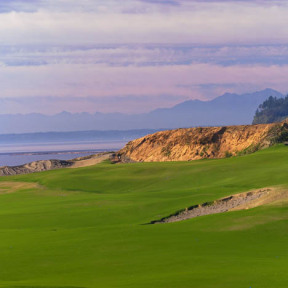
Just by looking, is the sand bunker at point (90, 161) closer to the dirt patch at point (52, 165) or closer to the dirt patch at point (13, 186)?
the dirt patch at point (52, 165)

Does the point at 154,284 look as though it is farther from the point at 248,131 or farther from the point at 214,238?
the point at 248,131

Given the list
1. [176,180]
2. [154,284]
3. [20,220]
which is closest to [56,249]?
[154,284]

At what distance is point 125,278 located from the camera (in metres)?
24.1

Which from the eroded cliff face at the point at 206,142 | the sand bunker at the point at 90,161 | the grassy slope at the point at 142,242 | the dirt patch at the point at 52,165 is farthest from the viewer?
the sand bunker at the point at 90,161

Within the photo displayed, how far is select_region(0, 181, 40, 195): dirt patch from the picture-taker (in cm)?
7959

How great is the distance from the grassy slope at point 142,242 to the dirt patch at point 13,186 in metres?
12.8

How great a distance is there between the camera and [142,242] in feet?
108

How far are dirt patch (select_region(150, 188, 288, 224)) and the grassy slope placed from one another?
1.39 meters

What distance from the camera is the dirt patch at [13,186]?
79.6 meters

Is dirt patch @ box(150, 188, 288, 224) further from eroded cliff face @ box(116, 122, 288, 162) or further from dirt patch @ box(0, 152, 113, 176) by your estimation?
dirt patch @ box(0, 152, 113, 176)

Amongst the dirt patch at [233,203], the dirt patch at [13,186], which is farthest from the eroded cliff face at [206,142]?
the dirt patch at [233,203]

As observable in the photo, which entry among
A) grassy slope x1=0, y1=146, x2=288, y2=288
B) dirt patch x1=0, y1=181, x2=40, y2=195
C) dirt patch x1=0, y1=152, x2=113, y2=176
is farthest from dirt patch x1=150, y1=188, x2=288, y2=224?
dirt patch x1=0, y1=152, x2=113, y2=176

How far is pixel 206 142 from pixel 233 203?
56.2 m

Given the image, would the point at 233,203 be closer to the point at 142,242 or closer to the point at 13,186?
the point at 142,242
